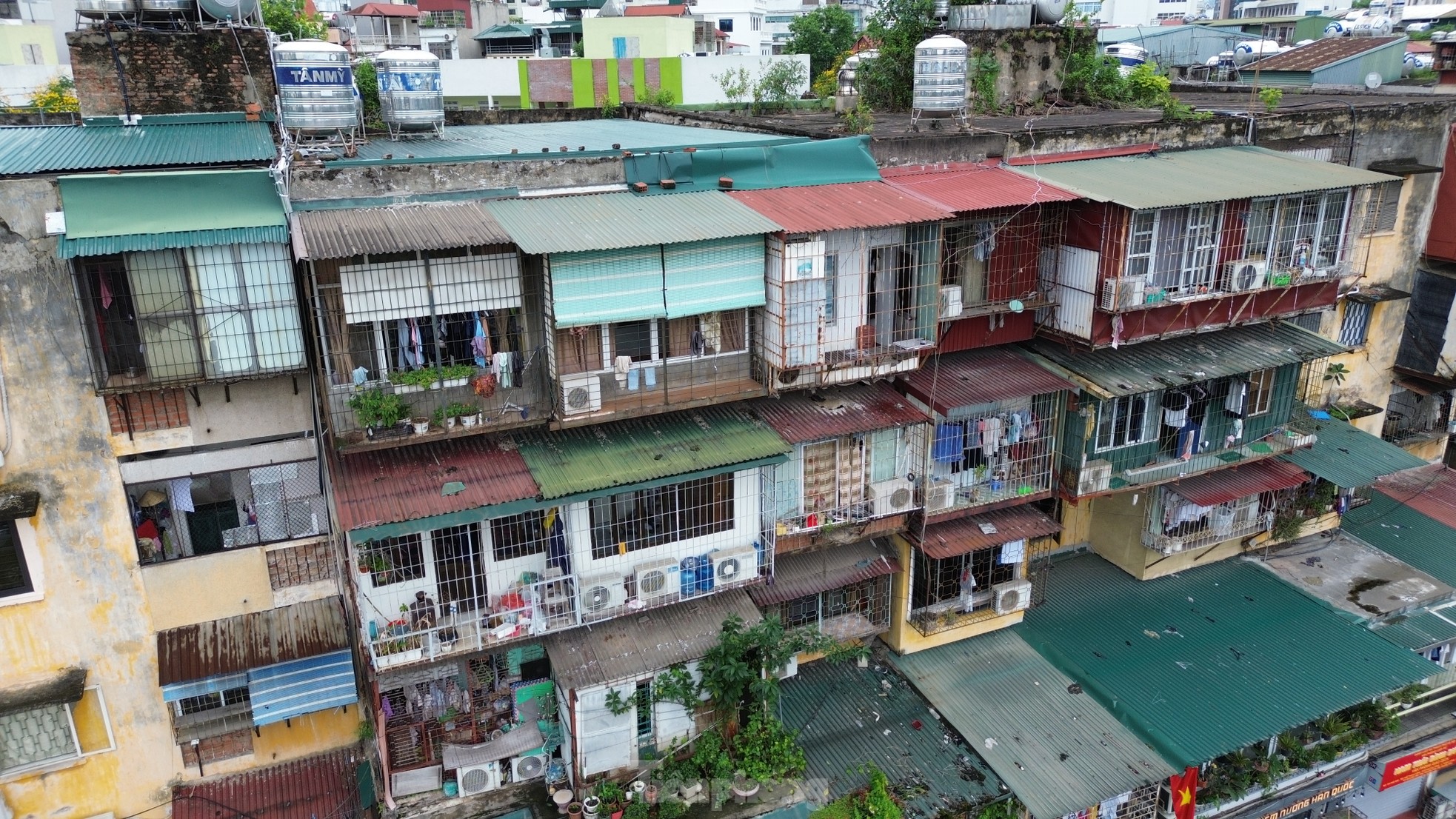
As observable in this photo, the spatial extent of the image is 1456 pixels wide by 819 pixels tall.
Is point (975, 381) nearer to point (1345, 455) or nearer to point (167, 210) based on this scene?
point (1345, 455)

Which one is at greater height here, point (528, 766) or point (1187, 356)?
point (1187, 356)

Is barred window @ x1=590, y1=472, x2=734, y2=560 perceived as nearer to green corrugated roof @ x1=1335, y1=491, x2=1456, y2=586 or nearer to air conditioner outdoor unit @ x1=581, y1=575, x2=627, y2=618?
air conditioner outdoor unit @ x1=581, y1=575, x2=627, y2=618

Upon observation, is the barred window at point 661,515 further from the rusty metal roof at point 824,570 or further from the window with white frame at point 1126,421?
the window with white frame at point 1126,421

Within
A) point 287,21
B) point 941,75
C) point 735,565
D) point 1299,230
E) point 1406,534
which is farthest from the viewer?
point 287,21

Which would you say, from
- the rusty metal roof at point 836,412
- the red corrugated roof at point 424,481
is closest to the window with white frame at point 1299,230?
the rusty metal roof at point 836,412

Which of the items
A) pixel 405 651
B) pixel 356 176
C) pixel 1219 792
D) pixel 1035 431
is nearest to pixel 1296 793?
pixel 1219 792

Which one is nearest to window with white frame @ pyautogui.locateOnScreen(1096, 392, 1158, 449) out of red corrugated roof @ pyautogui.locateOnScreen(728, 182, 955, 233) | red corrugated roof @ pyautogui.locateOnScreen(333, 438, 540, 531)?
red corrugated roof @ pyautogui.locateOnScreen(728, 182, 955, 233)

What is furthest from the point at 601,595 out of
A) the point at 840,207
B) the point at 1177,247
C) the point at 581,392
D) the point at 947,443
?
the point at 1177,247
